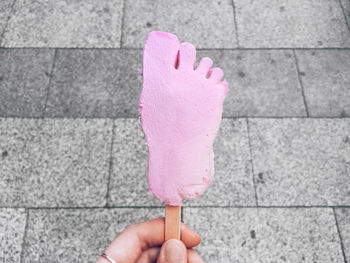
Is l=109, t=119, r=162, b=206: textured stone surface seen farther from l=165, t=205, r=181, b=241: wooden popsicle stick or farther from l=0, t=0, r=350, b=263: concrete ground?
l=165, t=205, r=181, b=241: wooden popsicle stick

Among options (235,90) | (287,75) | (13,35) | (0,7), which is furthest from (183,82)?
(0,7)

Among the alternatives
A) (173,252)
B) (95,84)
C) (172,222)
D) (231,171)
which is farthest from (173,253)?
(95,84)

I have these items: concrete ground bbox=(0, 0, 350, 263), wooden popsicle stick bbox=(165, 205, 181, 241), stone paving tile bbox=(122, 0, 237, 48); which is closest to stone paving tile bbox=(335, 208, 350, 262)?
concrete ground bbox=(0, 0, 350, 263)

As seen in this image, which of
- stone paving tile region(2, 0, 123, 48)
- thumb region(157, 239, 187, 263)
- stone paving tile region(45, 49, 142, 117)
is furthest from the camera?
stone paving tile region(2, 0, 123, 48)

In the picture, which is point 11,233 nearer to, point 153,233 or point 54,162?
point 54,162

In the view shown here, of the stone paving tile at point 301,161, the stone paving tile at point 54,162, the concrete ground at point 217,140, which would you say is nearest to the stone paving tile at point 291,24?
the concrete ground at point 217,140

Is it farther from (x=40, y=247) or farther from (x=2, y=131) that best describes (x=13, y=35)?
(x=40, y=247)
